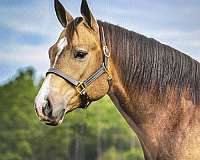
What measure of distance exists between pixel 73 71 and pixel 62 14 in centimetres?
65

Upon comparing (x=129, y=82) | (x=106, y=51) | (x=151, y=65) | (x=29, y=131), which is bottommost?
(x=129, y=82)

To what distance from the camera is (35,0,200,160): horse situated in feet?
11.1

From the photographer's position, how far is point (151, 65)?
11.7ft

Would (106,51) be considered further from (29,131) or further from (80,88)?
(29,131)

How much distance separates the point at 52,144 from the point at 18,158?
3.37 metres

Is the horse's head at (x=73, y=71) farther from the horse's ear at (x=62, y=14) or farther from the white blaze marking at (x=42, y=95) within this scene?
the horse's ear at (x=62, y=14)

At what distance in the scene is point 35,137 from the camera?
1544 inches

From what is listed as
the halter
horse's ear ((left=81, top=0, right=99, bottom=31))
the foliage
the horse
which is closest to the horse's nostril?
the horse

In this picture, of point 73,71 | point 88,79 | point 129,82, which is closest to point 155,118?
point 129,82

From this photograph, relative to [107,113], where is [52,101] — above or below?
below

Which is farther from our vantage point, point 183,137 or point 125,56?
point 125,56

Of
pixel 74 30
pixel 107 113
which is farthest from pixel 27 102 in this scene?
pixel 74 30

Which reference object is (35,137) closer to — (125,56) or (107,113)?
(107,113)

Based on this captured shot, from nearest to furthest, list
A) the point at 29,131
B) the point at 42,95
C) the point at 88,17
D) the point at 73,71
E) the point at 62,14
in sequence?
the point at 42,95 → the point at 73,71 → the point at 88,17 → the point at 62,14 → the point at 29,131
